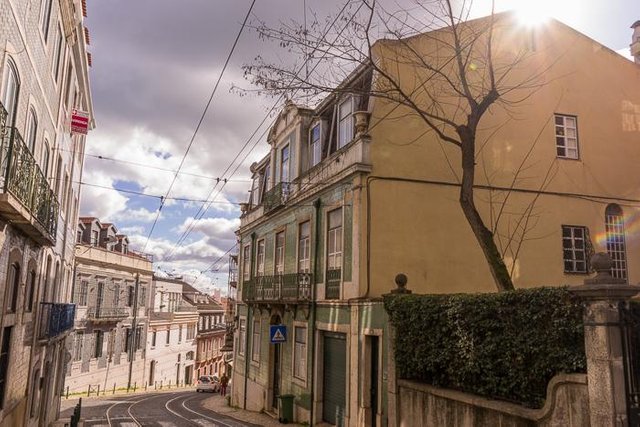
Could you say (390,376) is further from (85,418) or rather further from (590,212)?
(85,418)

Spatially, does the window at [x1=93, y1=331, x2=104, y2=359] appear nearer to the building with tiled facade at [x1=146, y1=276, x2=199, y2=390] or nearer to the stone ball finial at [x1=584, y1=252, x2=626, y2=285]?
the building with tiled facade at [x1=146, y1=276, x2=199, y2=390]

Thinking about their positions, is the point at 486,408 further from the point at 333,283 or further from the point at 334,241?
the point at 334,241

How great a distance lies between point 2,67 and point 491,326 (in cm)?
881

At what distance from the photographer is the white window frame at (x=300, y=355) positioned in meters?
17.5

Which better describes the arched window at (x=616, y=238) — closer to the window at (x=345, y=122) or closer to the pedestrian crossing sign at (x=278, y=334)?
the window at (x=345, y=122)

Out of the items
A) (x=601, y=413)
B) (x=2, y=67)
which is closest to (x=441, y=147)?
(x=601, y=413)

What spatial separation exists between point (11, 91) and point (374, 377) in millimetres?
9991

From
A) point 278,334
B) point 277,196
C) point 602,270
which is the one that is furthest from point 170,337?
point 602,270

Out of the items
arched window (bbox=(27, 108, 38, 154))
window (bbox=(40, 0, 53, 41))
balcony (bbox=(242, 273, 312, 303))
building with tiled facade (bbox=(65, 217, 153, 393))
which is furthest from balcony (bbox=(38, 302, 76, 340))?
building with tiled facade (bbox=(65, 217, 153, 393))

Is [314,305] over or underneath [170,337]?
over

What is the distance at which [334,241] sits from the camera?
16.2 meters

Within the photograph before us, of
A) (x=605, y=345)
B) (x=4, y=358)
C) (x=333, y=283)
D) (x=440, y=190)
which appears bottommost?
(x=4, y=358)

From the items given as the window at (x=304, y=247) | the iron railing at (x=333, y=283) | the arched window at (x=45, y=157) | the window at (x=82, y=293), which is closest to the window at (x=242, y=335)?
the window at (x=304, y=247)

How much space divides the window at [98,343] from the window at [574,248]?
102 ft
